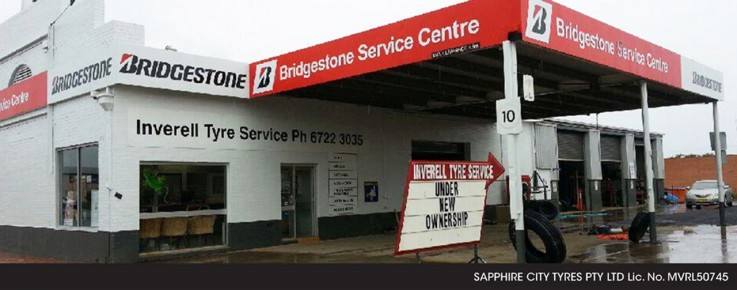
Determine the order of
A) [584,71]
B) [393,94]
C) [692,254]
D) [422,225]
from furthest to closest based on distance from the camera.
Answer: [393,94]
[584,71]
[692,254]
[422,225]

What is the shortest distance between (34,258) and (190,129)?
5.43 metres

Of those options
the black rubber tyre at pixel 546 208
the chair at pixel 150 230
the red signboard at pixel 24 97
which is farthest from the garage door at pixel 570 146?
the red signboard at pixel 24 97

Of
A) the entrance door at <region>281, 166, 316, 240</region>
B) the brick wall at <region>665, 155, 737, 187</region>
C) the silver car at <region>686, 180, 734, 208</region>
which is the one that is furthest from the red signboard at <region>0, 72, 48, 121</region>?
the brick wall at <region>665, 155, 737, 187</region>

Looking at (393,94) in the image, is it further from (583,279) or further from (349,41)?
(583,279)

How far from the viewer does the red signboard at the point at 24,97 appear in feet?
52.7

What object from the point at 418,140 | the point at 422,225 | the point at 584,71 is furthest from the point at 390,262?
the point at 418,140

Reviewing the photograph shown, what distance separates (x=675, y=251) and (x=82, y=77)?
43.2 ft

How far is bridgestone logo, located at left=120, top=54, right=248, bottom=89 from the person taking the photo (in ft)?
44.1

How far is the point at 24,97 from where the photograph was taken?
→ 16906mm

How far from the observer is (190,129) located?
1458cm

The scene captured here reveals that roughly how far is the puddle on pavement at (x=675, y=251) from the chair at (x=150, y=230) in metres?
8.76

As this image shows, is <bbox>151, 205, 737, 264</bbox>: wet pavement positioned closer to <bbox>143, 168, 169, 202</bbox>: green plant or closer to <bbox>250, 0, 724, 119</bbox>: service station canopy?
<bbox>143, 168, 169, 202</bbox>: green plant

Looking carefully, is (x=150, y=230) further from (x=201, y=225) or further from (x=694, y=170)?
(x=694, y=170)

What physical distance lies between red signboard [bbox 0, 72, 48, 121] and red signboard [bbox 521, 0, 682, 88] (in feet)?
39.4
